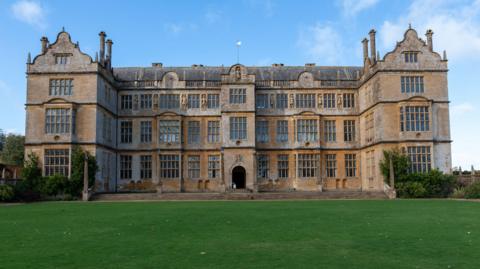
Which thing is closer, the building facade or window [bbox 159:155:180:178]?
the building facade

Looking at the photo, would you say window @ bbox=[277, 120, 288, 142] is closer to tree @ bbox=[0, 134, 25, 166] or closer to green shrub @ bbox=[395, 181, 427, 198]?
green shrub @ bbox=[395, 181, 427, 198]

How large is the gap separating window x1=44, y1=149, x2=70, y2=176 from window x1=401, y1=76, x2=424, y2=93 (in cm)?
2446

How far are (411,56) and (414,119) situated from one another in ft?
15.9

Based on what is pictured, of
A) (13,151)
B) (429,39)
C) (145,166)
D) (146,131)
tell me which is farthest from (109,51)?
(429,39)

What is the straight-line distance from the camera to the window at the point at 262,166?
38.0 metres

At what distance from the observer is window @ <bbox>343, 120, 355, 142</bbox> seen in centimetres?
3853

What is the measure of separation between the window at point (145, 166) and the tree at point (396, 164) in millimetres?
18417

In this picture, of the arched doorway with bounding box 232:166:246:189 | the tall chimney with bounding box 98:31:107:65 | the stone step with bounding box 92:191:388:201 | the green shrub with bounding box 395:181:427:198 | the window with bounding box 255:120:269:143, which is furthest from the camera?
the arched doorway with bounding box 232:166:246:189

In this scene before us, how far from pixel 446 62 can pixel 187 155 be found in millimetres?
21179

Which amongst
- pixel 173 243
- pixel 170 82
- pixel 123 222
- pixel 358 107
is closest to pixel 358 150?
pixel 358 107

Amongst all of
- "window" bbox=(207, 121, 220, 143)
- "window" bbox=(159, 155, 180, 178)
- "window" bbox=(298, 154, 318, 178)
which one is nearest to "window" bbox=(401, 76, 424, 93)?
"window" bbox=(298, 154, 318, 178)

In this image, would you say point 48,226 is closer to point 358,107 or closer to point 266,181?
point 266,181

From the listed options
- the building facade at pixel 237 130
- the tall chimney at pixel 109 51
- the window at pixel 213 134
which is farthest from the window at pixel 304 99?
the tall chimney at pixel 109 51

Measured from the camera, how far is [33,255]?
8.59m
